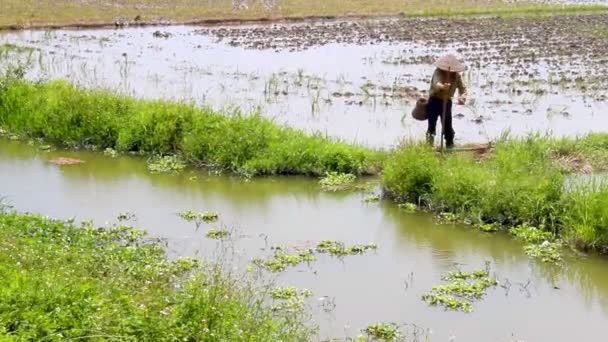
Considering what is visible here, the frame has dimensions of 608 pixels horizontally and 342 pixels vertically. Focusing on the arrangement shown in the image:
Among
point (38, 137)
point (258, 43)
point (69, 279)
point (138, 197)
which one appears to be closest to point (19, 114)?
point (38, 137)

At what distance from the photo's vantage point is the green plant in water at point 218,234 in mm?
7031

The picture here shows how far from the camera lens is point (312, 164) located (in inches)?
353

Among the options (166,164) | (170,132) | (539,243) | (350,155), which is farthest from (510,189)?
(170,132)

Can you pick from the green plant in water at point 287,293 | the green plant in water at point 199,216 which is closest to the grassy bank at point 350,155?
the green plant in water at point 199,216

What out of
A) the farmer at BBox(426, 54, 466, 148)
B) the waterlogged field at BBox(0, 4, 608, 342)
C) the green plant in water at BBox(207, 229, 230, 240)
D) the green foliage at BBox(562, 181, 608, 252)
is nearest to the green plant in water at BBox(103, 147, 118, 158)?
the waterlogged field at BBox(0, 4, 608, 342)

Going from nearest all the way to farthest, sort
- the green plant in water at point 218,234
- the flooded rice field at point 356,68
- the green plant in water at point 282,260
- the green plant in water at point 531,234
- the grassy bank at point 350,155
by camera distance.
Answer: the green plant in water at point 282,260, the green plant in water at point 531,234, the green plant in water at point 218,234, the grassy bank at point 350,155, the flooded rice field at point 356,68

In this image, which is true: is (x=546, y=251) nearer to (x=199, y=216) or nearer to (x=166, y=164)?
(x=199, y=216)

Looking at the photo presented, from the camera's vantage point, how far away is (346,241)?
7.05 m

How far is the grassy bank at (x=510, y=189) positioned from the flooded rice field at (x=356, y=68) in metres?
1.92

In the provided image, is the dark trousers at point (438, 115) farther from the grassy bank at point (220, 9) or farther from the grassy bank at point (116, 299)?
the grassy bank at point (220, 9)

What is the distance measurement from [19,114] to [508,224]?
6.79m

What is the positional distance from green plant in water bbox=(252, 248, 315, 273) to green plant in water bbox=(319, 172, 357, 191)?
191cm

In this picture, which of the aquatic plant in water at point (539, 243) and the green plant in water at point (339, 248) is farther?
the green plant in water at point (339, 248)

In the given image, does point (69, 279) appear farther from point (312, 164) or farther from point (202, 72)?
point (202, 72)
